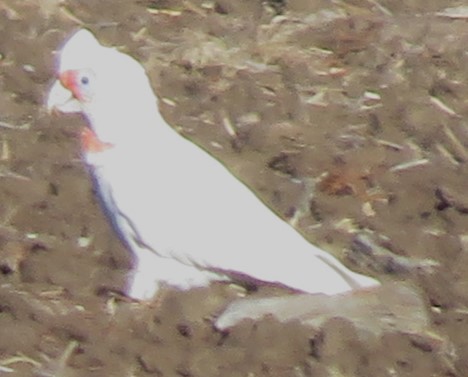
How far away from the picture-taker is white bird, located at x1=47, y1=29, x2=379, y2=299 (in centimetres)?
578

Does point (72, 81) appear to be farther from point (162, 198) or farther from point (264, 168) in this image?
point (264, 168)

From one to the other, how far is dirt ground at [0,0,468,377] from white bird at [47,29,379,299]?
5.7 inches

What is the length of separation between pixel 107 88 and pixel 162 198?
1.20 feet

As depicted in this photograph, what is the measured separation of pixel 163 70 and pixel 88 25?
60cm

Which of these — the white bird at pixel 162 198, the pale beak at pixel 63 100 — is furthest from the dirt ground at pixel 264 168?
the pale beak at pixel 63 100

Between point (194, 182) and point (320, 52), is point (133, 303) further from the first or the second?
point (320, 52)

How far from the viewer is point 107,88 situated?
591 cm

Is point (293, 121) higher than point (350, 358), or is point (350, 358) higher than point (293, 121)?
point (350, 358)

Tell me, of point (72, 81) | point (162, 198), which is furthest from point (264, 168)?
point (72, 81)

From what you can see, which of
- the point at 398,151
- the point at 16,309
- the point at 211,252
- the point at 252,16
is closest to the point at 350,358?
the point at 211,252

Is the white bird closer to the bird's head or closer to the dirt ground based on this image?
the bird's head

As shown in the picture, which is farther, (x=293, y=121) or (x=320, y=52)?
(x=320, y=52)

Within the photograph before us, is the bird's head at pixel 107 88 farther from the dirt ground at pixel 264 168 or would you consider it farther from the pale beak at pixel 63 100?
the dirt ground at pixel 264 168

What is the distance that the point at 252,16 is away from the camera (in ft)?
26.7
